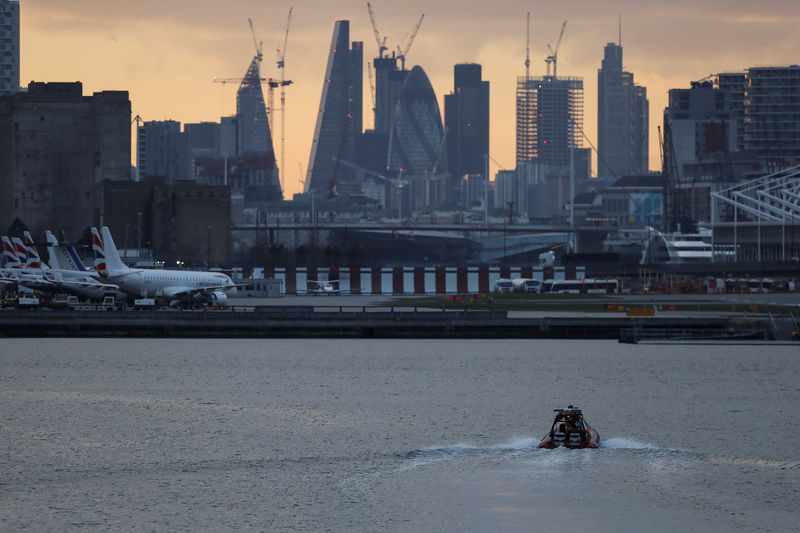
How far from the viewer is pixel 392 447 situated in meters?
71.8

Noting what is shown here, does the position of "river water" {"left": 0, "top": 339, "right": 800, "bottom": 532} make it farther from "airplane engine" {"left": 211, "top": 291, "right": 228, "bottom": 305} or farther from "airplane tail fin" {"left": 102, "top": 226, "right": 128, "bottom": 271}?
"airplane tail fin" {"left": 102, "top": 226, "right": 128, "bottom": 271}

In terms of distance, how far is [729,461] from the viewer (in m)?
67.8

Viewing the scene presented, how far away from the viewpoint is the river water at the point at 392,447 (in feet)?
191

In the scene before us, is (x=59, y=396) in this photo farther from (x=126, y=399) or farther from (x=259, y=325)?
(x=259, y=325)

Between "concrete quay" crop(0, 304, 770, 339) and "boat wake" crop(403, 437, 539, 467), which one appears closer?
"boat wake" crop(403, 437, 539, 467)

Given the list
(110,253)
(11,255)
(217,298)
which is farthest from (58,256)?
(217,298)

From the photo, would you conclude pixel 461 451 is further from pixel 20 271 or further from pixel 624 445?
pixel 20 271

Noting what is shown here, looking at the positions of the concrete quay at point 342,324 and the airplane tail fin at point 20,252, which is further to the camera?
the airplane tail fin at point 20,252

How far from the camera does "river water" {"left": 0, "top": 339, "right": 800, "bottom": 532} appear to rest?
58.2 metres

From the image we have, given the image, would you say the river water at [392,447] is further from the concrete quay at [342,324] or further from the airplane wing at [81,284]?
the airplane wing at [81,284]

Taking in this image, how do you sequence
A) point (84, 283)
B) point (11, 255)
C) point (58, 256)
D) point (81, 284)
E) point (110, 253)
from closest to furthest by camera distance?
point (110, 253) < point (81, 284) < point (84, 283) < point (58, 256) < point (11, 255)

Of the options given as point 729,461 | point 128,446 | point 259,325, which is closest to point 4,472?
point 128,446

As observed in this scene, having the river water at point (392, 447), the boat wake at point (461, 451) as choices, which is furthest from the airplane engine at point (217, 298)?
the boat wake at point (461, 451)

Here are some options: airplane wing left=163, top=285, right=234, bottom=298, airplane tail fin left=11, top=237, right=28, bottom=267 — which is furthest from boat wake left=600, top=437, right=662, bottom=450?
airplane tail fin left=11, top=237, right=28, bottom=267
